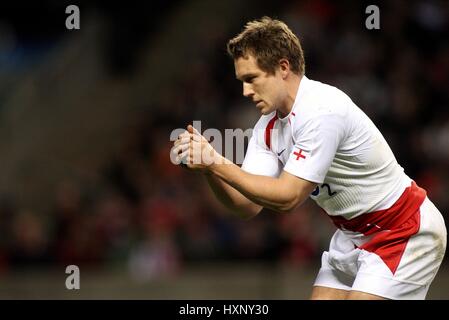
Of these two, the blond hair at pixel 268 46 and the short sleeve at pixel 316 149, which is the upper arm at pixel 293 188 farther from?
the blond hair at pixel 268 46

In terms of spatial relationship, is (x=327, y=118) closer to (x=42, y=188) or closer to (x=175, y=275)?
(x=175, y=275)

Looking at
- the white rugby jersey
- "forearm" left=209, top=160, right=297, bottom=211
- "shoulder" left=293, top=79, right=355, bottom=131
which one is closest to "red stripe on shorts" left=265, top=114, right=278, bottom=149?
the white rugby jersey

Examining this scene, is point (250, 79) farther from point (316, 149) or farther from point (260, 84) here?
point (316, 149)

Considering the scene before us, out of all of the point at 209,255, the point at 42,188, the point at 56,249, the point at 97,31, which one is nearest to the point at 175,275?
the point at 209,255

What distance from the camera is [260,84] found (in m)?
5.07

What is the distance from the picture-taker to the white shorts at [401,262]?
5.24 m

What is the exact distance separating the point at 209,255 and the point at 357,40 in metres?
3.32

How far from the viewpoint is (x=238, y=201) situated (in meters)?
5.46

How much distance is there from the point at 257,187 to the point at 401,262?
104 centimetres

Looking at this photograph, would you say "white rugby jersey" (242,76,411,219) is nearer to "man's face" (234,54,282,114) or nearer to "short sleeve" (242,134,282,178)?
"short sleeve" (242,134,282,178)

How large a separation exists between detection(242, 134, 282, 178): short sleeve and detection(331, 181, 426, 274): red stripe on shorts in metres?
0.50

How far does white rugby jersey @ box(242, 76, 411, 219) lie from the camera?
497 cm

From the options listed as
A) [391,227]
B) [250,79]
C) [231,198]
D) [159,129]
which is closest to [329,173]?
[391,227]

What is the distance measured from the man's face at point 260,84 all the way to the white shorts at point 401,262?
3.19ft
